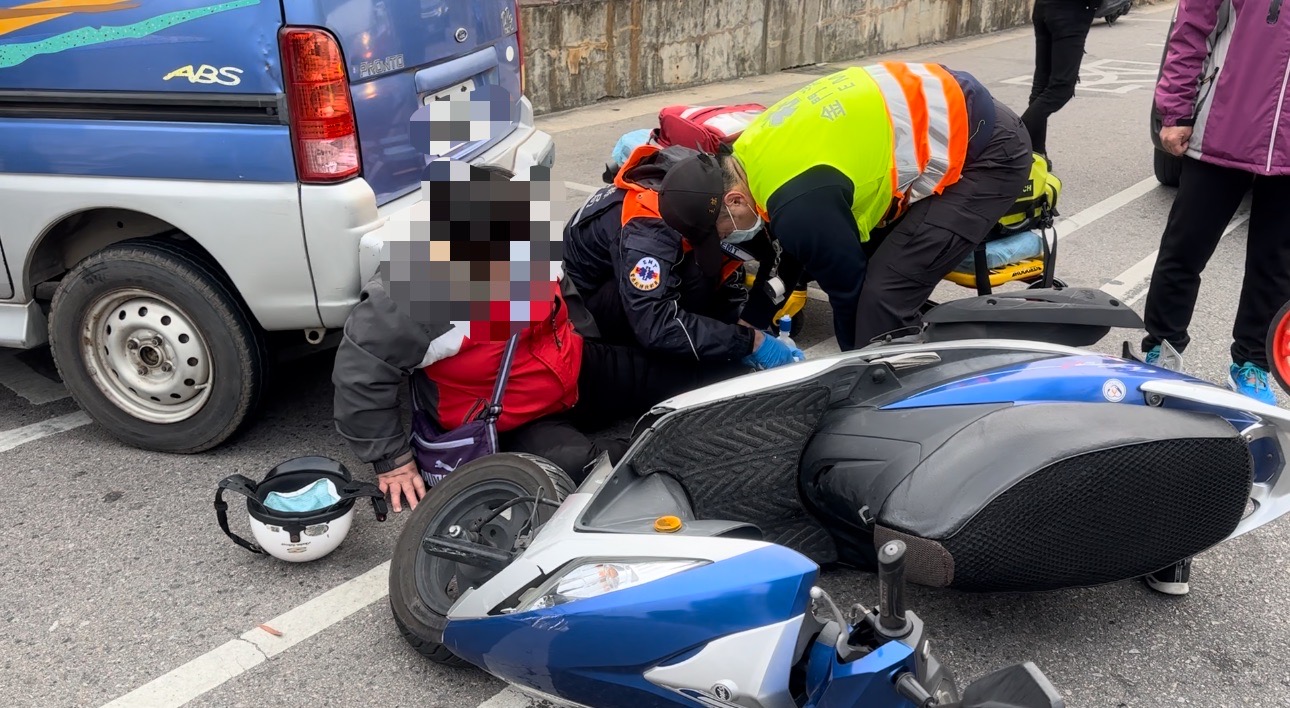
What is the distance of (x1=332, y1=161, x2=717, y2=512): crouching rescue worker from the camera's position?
2779mm

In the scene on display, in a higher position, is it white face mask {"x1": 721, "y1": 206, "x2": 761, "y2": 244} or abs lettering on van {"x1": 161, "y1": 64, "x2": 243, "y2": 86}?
abs lettering on van {"x1": 161, "y1": 64, "x2": 243, "y2": 86}

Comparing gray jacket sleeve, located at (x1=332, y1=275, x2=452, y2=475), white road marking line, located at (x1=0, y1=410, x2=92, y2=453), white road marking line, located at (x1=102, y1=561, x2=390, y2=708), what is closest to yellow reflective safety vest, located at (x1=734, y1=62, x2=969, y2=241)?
gray jacket sleeve, located at (x1=332, y1=275, x2=452, y2=475)

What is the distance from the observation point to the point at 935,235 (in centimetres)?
353

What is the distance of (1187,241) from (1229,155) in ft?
1.10

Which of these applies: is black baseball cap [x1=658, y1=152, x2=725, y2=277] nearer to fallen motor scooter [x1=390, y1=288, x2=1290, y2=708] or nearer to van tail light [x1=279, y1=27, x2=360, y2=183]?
fallen motor scooter [x1=390, y1=288, x2=1290, y2=708]

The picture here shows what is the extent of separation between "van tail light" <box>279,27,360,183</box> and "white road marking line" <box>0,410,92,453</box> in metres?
1.38

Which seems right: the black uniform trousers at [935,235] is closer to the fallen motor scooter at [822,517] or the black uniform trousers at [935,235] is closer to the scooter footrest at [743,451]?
the fallen motor scooter at [822,517]

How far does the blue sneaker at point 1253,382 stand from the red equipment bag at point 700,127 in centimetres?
194

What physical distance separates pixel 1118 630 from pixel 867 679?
114 cm

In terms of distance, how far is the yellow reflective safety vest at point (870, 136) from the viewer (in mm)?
3225

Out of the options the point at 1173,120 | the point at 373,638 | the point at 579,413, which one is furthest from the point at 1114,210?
the point at 373,638

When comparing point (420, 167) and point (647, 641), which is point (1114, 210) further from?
point (647, 641)

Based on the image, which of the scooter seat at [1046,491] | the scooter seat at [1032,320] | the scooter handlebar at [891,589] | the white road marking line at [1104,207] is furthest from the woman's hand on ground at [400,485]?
the white road marking line at [1104,207]

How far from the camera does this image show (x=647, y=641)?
6.31ft
